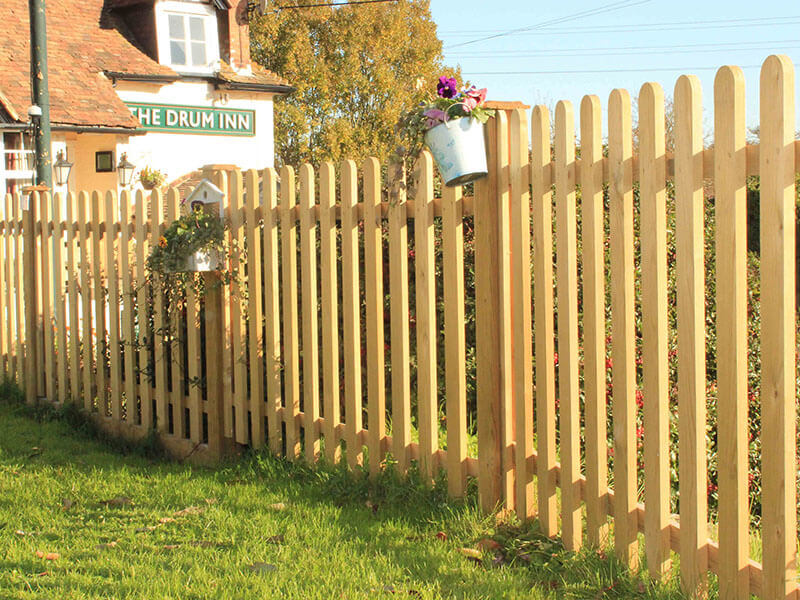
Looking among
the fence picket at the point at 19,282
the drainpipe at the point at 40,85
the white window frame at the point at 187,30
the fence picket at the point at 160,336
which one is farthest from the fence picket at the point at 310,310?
the white window frame at the point at 187,30

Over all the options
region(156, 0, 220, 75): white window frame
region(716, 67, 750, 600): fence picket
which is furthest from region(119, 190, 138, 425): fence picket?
region(156, 0, 220, 75): white window frame

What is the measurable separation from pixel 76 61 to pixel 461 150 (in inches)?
678

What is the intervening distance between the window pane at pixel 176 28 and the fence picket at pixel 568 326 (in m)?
19.1

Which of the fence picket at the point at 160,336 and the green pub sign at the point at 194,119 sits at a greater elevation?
the green pub sign at the point at 194,119

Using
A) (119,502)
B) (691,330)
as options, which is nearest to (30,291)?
(119,502)

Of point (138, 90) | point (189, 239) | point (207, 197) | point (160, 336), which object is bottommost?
point (160, 336)

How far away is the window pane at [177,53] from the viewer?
2159cm

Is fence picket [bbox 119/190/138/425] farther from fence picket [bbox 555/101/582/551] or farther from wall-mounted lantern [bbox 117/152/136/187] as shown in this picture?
wall-mounted lantern [bbox 117/152/136/187]

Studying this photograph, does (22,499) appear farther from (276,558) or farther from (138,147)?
(138,147)

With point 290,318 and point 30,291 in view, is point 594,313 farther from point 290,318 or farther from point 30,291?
point 30,291

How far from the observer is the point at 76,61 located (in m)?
19.6

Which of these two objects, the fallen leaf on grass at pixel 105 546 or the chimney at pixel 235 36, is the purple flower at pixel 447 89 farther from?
the chimney at pixel 235 36

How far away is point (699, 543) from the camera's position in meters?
3.50

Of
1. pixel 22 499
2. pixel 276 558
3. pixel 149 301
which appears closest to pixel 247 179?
pixel 149 301
